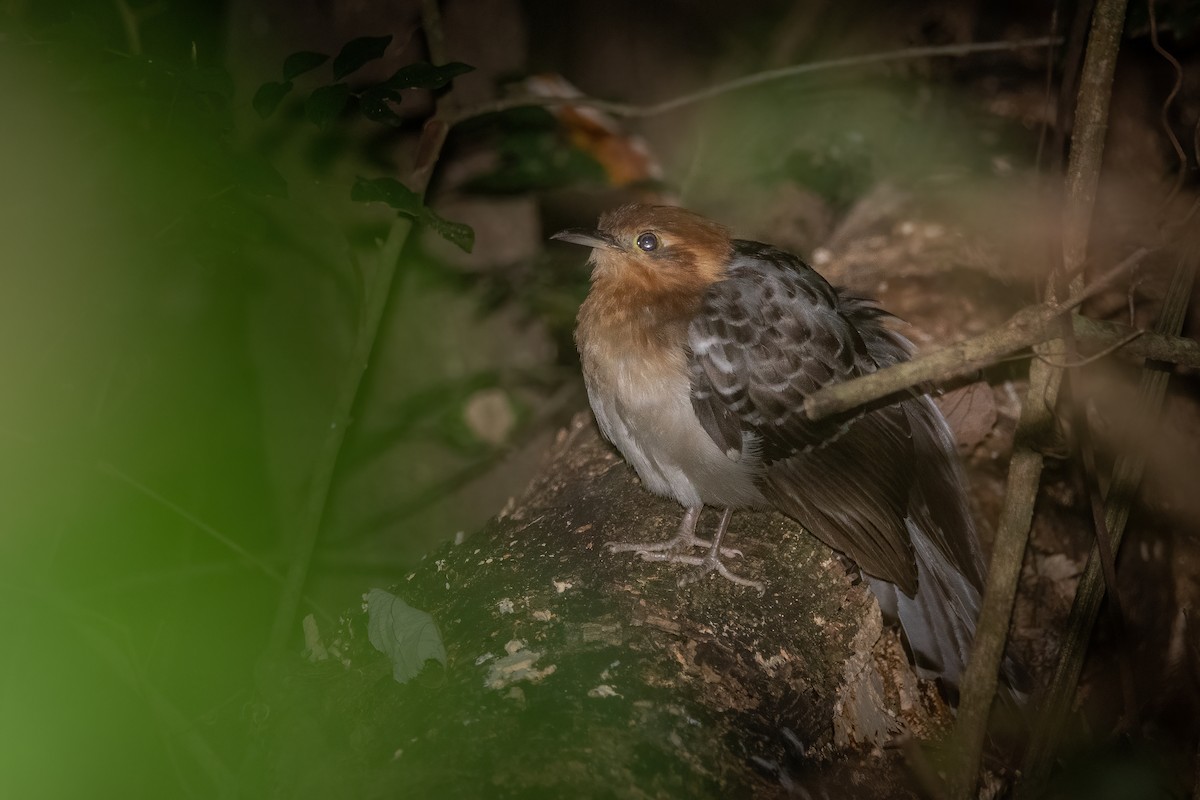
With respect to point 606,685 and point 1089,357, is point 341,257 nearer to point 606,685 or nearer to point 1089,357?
point 606,685

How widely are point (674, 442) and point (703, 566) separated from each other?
45cm

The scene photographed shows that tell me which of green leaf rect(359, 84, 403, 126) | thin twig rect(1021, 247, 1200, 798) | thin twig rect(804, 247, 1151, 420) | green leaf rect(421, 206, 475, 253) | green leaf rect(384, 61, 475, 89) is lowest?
thin twig rect(1021, 247, 1200, 798)

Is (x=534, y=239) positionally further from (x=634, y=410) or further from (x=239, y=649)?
(x=239, y=649)

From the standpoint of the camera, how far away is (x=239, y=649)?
4.02 meters

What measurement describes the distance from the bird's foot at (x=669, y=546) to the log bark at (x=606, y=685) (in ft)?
0.16

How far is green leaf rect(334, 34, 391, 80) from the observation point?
9.34 feet

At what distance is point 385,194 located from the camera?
2.93 m

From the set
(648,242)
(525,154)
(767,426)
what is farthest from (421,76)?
(525,154)

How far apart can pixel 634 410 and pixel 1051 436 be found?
1.44 metres

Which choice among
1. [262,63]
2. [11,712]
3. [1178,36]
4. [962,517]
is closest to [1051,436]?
[962,517]

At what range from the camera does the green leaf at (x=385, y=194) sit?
293 cm

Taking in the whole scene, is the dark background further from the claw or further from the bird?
the claw

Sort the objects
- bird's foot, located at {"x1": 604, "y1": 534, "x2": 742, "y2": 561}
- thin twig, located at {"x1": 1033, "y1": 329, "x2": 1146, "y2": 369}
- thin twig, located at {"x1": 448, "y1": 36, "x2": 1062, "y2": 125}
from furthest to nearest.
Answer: thin twig, located at {"x1": 448, "y1": 36, "x2": 1062, "y2": 125} < bird's foot, located at {"x1": 604, "y1": 534, "x2": 742, "y2": 561} < thin twig, located at {"x1": 1033, "y1": 329, "x2": 1146, "y2": 369}

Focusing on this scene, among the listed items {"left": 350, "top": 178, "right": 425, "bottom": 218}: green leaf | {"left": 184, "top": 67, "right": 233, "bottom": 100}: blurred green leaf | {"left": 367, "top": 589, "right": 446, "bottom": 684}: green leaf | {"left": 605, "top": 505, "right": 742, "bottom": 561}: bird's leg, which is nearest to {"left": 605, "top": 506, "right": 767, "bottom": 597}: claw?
{"left": 605, "top": 505, "right": 742, "bottom": 561}: bird's leg
